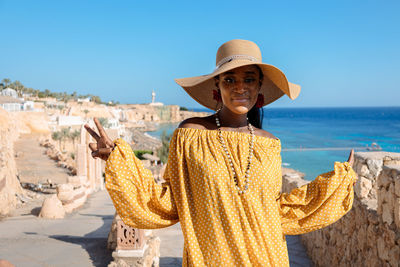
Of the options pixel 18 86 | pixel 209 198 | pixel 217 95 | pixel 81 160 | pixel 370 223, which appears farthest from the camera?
pixel 18 86

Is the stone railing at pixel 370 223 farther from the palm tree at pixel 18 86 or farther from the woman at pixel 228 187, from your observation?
the palm tree at pixel 18 86

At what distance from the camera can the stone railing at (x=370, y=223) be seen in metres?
2.57

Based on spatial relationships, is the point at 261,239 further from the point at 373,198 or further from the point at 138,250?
the point at 138,250

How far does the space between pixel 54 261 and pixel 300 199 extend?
4.02 meters

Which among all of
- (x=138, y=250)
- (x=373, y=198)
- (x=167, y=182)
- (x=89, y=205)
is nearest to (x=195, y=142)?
(x=167, y=182)

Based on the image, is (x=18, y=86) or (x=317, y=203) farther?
(x=18, y=86)

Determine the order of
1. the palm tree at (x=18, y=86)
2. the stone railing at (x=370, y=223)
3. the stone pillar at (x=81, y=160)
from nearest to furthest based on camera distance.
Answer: the stone railing at (x=370, y=223) → the stone pillar at (x=81, y=160) → the palm tree at (x=18, y=86)

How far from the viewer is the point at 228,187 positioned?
5.10ft

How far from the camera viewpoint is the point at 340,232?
12.1 ft

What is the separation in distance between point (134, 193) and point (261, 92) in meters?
0.97

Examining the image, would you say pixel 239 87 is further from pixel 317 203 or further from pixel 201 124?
pixel 317 203

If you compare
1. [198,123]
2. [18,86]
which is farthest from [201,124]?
[18,86]

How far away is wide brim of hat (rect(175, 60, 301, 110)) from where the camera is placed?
1.60 metres

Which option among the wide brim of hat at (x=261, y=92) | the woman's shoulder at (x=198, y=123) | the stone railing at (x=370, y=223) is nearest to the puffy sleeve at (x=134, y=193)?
the woman's shoulder at (x=198, y=123)
